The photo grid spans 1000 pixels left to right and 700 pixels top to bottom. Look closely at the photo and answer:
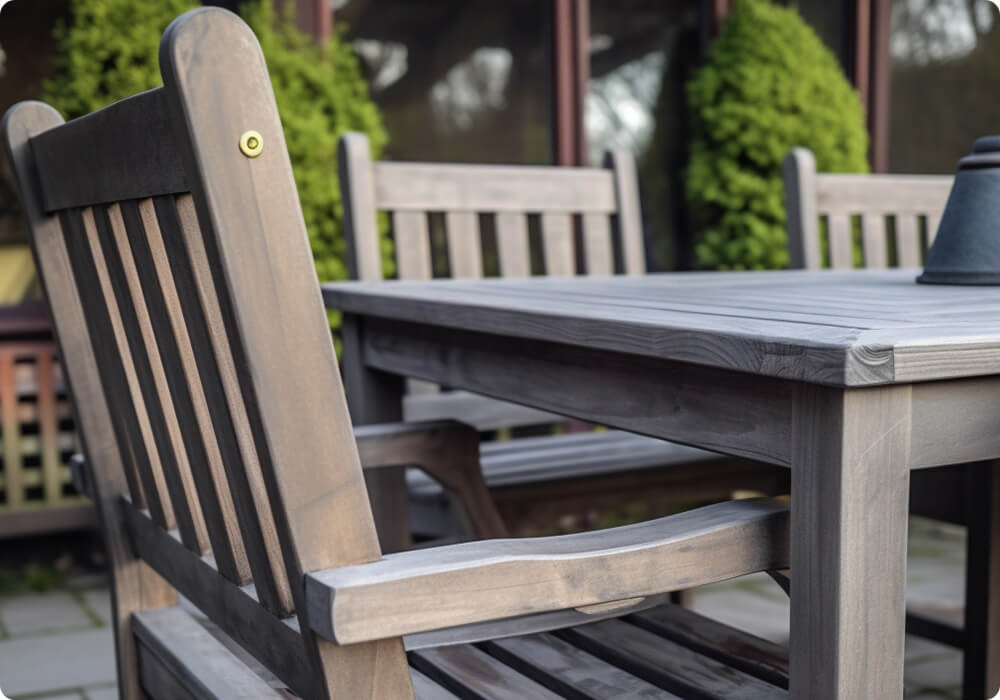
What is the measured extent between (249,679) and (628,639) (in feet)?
1.41

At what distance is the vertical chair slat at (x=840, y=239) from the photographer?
2477 millimetres

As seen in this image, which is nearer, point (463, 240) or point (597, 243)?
point (463, 240)

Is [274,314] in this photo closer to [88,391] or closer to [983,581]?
[88,391]

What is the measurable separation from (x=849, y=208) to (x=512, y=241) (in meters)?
0.83

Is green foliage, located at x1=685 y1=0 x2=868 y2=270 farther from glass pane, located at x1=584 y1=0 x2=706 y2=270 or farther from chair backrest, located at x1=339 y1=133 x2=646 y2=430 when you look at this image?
chair backrest, located at x1=339 y1=133 x2=646 y2=430

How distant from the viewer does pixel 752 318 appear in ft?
3.39

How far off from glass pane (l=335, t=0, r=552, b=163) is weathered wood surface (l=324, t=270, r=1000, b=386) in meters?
2.33

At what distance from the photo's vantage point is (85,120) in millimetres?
969

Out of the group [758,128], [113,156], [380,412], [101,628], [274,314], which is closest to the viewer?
[274,314]

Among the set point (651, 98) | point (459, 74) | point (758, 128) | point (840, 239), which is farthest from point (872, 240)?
point (651, 98)

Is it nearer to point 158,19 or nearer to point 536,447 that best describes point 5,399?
point 158,19

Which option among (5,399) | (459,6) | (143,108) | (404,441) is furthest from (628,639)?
(459,6)

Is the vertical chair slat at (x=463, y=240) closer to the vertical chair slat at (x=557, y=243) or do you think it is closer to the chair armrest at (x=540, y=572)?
the vertical chair slat at (x=557, y=243)

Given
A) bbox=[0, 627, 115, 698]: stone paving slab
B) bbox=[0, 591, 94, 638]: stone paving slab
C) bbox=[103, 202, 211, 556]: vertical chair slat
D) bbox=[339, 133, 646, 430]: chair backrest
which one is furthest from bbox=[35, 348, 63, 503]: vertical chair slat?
bbox=[103, 202, 211, 556]: vertical chair slat
